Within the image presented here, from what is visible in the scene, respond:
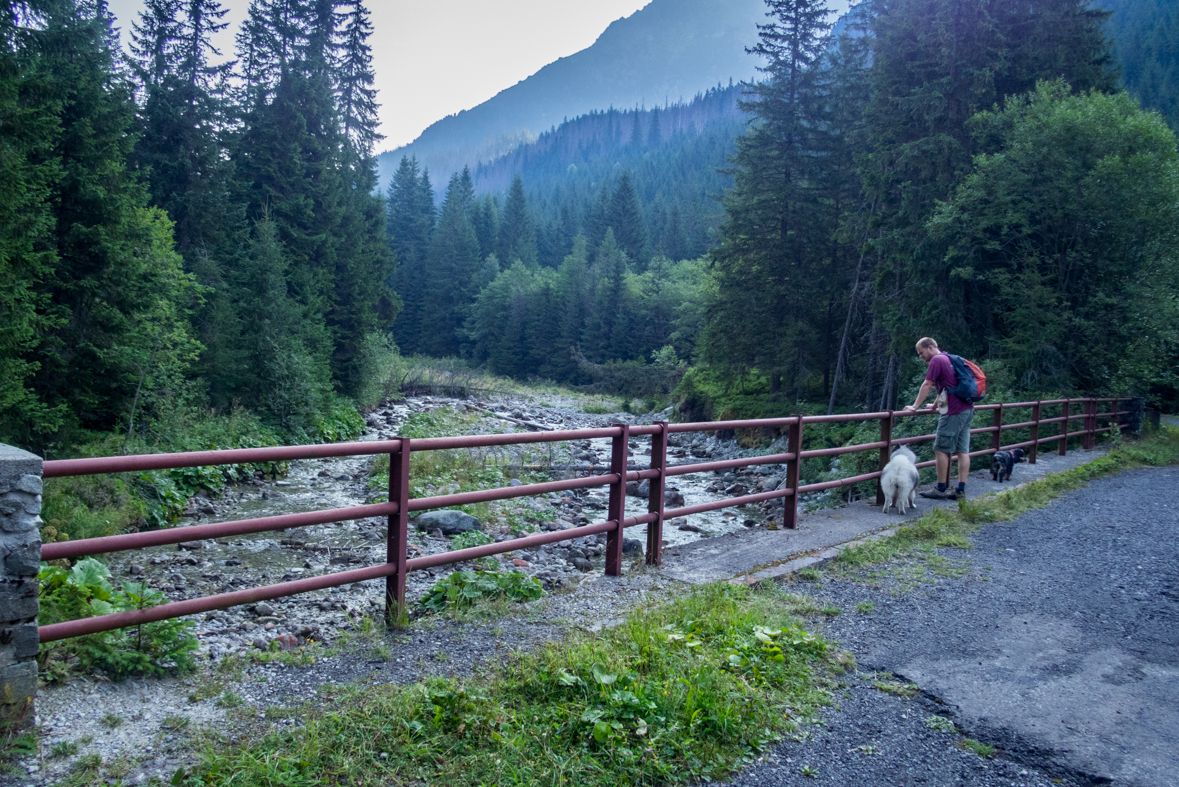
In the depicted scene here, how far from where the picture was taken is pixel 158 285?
53.5ft

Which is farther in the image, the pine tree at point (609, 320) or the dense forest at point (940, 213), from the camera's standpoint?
the pine tree at point (609, 320)

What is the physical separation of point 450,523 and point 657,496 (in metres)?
6.57

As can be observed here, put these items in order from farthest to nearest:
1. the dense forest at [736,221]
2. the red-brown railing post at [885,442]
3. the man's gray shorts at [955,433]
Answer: the dense forest at [736,221] < the man's gray shorts at [955,433] < the red-brown railing post at [885,442]

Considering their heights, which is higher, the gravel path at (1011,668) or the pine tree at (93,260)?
the pine tree at (93,260)

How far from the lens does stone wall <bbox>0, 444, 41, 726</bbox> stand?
272 cm

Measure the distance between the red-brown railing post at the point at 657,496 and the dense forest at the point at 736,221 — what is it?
1126 centimetres

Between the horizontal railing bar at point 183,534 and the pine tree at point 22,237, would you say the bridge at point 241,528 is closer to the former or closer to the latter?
the horizontal railing bar at point 183,534

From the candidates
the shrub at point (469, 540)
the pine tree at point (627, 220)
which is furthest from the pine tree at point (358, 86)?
the pine tree at point (627, 220)

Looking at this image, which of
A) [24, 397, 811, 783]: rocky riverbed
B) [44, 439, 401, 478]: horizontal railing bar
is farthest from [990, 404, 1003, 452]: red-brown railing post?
[44, 439, 401, 478]: horizontal railing bar

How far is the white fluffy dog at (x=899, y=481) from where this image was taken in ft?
27.2

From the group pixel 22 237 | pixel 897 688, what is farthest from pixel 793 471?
pixel 22 237

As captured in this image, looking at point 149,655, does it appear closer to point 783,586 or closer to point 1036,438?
point 783,586

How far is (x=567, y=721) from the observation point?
124 inches

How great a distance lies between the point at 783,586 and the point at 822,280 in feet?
82.9
